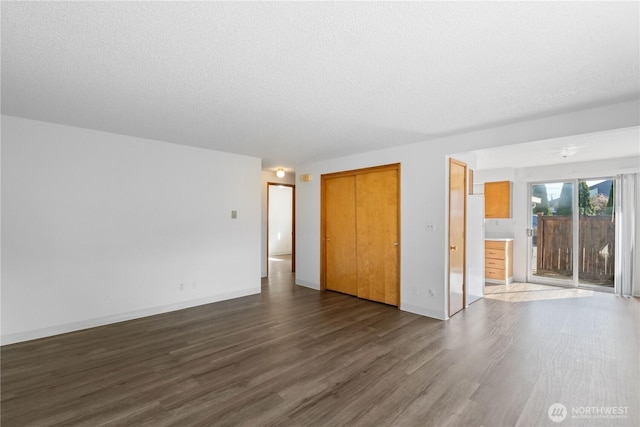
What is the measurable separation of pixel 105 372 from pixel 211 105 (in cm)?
267

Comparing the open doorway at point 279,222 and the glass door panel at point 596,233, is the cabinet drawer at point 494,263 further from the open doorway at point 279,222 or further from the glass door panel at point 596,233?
the open doorway at point 279,222

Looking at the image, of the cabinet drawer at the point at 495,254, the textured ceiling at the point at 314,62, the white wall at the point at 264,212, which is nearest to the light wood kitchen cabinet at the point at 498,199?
the cabinet drawer at the point at 495,254

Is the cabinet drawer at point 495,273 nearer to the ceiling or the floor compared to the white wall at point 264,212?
nearer to the floor

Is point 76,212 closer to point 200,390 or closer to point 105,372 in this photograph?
point 105,372

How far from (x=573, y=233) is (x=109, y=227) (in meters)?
8.16

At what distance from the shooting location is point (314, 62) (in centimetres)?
206

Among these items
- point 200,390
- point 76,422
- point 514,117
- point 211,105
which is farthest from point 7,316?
point 514,117

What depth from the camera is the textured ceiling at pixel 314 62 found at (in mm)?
1590

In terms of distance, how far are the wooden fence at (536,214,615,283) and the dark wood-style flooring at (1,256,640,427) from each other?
5.65 ft

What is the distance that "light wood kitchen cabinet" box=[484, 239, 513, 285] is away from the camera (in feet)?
20.1

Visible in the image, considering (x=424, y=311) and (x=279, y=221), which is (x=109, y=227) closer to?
(x=424, y=311)

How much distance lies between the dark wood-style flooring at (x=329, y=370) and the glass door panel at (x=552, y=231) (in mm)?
1958

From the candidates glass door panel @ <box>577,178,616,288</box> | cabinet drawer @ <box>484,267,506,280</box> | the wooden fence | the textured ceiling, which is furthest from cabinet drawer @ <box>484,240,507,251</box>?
the textured ceiling

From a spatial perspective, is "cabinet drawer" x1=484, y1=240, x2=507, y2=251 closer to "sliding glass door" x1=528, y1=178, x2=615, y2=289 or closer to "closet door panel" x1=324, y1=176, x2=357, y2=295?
"sliding glass door" x1=528, y1=178, x2=615, y2=289
